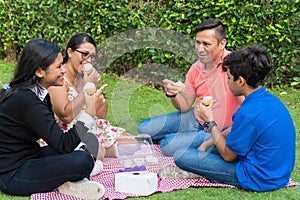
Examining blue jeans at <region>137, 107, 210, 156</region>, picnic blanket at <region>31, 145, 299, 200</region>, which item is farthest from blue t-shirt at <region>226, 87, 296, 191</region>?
blue jeans at <region>137, 107, 210, 156</region>

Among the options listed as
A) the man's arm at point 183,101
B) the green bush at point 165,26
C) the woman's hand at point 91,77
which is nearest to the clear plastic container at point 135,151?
the man's arm at point 183,101

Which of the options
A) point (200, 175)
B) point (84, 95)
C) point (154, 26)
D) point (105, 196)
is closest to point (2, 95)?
point (84, 95)

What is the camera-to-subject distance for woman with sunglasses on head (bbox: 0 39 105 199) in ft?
11.1

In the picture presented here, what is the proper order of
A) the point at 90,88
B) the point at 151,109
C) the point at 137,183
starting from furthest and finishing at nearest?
the point at 151,109 < the point at 90,88 < the point at 137,183

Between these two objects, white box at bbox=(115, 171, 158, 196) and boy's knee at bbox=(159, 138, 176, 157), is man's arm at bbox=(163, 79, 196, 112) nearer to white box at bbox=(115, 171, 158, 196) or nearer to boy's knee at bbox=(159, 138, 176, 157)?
boy's knee at bbox=(159, 138, 176, 157)

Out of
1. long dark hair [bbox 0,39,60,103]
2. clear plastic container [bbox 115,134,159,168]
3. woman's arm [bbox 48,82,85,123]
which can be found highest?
long dark hair [bbox 0,39,60,103]

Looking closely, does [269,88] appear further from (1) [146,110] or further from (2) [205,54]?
(2) [205,54]

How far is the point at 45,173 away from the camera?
11.4 ft

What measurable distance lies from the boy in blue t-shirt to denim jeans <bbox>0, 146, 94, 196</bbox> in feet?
3.05

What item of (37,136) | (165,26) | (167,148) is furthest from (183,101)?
(165,26)

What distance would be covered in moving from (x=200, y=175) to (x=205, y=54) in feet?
3.69

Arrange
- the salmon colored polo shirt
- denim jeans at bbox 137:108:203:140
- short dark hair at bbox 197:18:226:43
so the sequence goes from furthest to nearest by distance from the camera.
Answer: denim jeans at bbox 137:108:203:140, short dark hair at bbox 197:18:226:43, the salmon colored polo shirt

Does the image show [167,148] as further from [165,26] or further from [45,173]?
[165,26]

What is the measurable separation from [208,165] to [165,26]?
3457 mm
